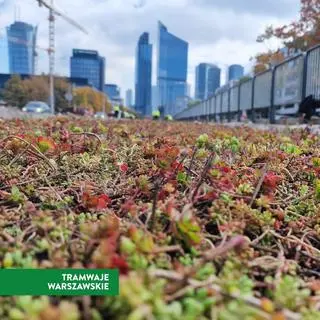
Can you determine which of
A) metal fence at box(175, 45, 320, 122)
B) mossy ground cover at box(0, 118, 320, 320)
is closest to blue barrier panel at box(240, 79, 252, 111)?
metal fence at box(175, 45, 320, 122)

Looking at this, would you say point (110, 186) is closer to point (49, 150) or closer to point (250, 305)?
point (49, 150)

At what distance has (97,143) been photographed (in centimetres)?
254

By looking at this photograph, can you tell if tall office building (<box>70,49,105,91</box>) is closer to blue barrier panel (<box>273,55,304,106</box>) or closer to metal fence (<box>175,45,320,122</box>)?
metal fence (<box>175,45,320,122</box>)

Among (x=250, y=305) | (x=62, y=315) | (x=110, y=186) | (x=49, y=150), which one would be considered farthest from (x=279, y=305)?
(x=49, y=150)

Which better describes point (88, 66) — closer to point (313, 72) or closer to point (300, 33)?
point (300, 33)

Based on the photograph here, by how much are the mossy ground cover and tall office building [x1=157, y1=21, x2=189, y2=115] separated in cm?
11769

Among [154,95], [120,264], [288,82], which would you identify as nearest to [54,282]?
[120,264]

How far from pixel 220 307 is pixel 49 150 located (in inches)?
60.7

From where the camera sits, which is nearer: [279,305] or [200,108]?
[279,305]

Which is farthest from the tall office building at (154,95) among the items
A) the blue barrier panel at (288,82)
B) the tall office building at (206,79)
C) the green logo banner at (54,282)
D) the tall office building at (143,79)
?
the green logo banner at (54,282)

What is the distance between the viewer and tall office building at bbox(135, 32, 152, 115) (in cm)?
13325

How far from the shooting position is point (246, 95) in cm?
2525

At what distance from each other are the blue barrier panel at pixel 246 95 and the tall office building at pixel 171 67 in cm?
9244

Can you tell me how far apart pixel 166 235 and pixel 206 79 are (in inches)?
3837
